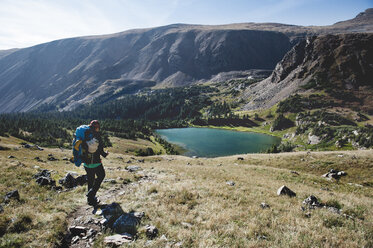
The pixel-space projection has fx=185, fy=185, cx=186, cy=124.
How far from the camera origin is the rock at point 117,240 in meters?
6.69

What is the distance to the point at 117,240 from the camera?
684 centimetres

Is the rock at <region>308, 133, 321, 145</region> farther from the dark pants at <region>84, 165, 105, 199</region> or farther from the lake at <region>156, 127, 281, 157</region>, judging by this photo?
the dark pants at <region>84, 165, 105, 199</region>

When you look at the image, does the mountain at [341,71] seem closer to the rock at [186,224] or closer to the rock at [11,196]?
the rock at [186,224]

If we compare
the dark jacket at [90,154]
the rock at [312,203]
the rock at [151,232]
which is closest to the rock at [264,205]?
the rock at [312,203]

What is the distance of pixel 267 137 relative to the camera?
13925 cm

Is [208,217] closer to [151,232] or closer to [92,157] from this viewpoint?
[151,232]

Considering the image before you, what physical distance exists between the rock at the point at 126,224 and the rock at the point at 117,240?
0.47 metres

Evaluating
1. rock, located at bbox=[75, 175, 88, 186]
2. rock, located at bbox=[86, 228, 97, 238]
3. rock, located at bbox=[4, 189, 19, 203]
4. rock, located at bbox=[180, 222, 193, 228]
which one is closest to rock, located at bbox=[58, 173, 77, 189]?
rock, located at bbox=[75, 175, 88, 186]

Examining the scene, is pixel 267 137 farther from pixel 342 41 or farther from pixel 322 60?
pixel 342 41

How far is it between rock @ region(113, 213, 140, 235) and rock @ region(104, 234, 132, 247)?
468 mm

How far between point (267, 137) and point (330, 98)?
6869 cm

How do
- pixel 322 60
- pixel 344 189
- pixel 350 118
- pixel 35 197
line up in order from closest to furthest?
pixel 35 197 < pixel 344 189 < pixel 350 118 < pixel 322 60

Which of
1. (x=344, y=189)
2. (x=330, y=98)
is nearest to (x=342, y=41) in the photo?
(x=330, y=98)

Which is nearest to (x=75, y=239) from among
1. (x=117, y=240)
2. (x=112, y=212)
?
(x=117, y=240)
